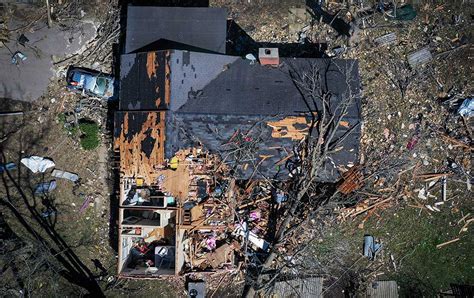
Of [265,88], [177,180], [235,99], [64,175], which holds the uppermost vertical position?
[265,88]

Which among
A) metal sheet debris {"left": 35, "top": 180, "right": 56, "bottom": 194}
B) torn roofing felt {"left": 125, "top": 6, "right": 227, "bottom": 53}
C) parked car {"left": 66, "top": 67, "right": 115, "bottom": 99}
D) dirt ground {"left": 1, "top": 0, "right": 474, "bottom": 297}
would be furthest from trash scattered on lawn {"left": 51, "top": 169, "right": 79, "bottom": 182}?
torn roofing felt {"left": 125, "top": 6, "right": 227, "bottom": 53}

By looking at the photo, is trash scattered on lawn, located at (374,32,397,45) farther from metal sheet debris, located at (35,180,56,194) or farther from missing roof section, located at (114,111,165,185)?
metal sheet debris, located at (35,180,56,194)

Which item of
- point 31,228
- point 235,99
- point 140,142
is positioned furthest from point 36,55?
point 235,99

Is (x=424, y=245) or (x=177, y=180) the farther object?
(x=424, y=245)

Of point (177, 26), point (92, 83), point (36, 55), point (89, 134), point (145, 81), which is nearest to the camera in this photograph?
point (145, 81)

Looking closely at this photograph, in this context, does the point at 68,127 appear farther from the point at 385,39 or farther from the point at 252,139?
the point at 385,39

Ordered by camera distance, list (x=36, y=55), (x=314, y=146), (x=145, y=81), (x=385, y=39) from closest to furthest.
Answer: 1. (x=145, y=81)
2. (x=314, y=146)
3. (x=385, y=39)
4. (x=36, y=55)

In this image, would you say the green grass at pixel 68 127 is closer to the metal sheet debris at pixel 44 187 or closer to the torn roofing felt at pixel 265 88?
the metal sheet debris at pixel 44 187
